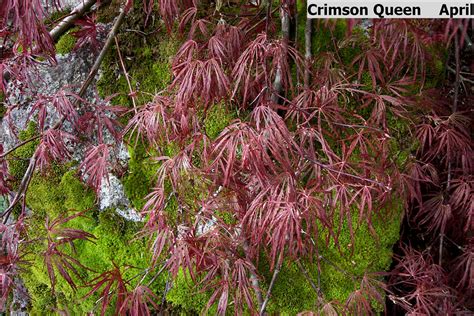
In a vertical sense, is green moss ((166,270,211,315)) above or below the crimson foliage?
below

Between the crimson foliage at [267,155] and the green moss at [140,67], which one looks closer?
the crimson foliage at [267,155]

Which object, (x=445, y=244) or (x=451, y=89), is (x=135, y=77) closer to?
(x=451, y=89)

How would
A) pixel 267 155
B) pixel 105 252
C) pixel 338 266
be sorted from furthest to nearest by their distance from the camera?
pixel 105 252 < pixel 338 266 < pixel 267 155

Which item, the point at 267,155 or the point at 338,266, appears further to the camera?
the point at 338,266

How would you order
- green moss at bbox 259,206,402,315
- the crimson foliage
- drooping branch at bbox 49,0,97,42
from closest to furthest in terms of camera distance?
1. the crimson foliage
2. green moss at bbox 259,206,402,315
3. drooping branch at bbox 49,0,97,42

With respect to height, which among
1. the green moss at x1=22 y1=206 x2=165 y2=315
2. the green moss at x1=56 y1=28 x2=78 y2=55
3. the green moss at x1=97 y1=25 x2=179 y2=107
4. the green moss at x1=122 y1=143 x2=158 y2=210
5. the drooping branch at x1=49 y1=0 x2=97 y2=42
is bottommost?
the green moss at x1=22 y1=206 x2=165 y2=315

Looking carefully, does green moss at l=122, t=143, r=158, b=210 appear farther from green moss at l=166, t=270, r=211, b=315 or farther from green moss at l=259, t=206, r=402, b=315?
green moss at l=259, t=206, r=402, b=315

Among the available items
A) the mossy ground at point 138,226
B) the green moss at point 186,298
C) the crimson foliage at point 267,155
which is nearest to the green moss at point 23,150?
the mossy ground at point 138,226

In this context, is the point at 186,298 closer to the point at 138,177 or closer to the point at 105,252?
the point at 105,252

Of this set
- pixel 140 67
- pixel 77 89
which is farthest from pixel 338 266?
pixel 77 89

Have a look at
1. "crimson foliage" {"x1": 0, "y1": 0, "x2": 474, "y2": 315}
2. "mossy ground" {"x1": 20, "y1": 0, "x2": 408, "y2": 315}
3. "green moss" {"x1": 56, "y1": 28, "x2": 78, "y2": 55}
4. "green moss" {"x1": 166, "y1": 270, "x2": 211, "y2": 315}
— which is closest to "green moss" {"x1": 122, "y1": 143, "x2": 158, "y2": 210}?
"mossy ground" {"x1": 20, "y1": 0, "x2": 408, "y2": 315}

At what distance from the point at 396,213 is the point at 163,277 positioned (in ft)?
2.43

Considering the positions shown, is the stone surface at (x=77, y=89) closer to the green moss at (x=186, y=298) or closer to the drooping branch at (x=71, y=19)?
the drooping branch at (x=71, y=19)

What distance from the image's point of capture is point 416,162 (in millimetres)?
1312
